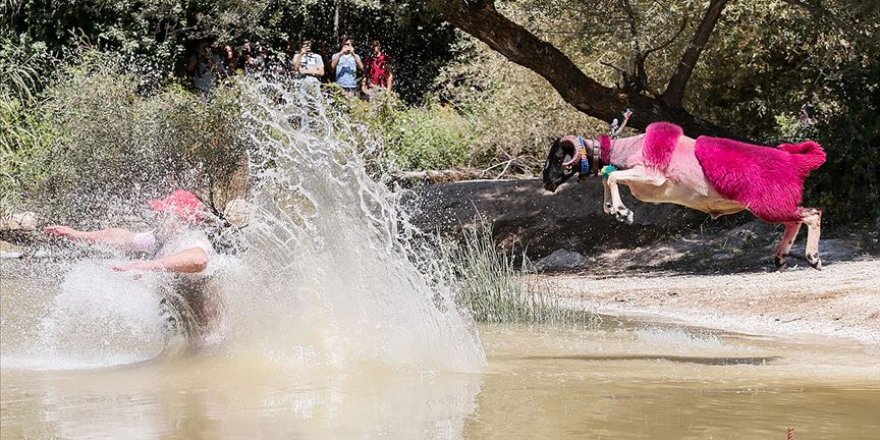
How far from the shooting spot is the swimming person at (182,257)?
8578 mm

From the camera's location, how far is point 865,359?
8969 mm

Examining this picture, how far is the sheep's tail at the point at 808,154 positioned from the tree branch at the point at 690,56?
5.83 metres

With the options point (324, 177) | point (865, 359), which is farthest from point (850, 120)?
point (324, 177)

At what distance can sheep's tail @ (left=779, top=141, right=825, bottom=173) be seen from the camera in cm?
948

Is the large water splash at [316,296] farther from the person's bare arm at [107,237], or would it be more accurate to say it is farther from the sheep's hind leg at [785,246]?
the sheep's hind leg at [785,246]

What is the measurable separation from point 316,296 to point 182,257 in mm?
1028

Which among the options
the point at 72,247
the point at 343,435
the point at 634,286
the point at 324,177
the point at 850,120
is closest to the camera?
the point at 343,435

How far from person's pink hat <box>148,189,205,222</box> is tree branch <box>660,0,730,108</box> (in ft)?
26.4

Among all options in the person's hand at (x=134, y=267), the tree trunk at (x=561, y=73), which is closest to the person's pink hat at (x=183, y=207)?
the person's hand at (x=134, y=267)

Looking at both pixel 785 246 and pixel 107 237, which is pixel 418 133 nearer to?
pixel 785 246

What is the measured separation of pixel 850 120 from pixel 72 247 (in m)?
8.93

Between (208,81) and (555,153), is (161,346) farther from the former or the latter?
(208,81)

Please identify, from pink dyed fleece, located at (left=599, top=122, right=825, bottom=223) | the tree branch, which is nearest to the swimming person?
pink dyed fleece, located at (left=599, top=122, right=825, bottom=223)

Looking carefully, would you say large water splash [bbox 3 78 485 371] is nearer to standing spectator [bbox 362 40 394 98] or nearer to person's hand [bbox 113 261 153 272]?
person's hand [bbox 113 261 153 272]
